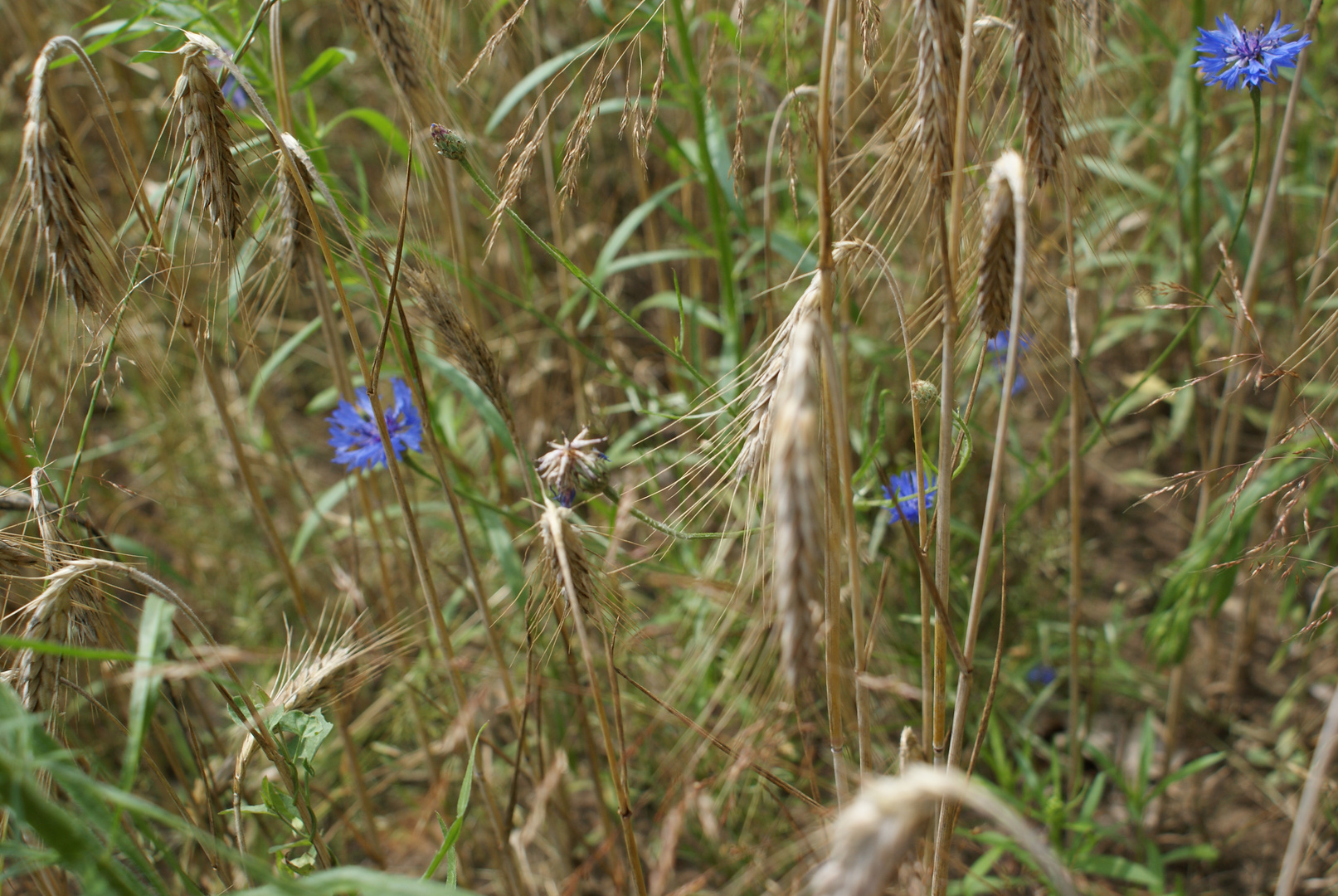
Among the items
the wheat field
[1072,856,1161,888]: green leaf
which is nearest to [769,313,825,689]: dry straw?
the wheat field

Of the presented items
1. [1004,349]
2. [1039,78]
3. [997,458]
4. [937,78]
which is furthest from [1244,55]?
[997,458]

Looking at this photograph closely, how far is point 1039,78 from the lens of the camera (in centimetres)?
104

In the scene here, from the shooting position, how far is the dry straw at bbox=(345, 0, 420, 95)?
125 centimetres

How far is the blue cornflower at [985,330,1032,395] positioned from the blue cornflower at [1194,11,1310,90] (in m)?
0.54

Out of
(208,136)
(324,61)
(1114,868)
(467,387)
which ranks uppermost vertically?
(324,61)

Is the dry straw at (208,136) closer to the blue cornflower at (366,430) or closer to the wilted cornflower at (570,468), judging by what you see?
Result: the blue cornflower at (366,430)

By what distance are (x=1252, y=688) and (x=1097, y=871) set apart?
2.85ft

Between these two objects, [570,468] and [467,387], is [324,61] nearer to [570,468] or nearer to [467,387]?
[467,387]

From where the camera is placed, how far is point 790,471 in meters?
0.75

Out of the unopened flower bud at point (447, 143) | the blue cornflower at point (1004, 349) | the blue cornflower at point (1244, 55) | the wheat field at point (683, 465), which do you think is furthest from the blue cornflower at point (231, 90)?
the blue cornflower at point (1244, 55)

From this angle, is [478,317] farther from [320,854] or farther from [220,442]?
[220,442]

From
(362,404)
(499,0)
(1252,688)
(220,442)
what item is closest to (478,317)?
(362,404)

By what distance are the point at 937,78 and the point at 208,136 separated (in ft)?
3.21

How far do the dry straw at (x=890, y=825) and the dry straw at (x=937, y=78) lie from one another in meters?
0.66
